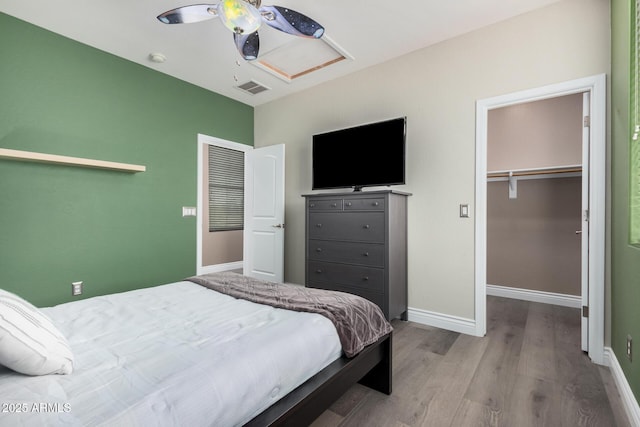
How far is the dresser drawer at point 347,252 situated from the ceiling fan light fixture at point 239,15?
6.36 feet

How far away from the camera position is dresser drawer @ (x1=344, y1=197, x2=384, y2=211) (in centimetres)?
277

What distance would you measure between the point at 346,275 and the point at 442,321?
3.24 feet

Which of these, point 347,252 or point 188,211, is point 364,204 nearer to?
point 347,252

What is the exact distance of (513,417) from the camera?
1.59 m

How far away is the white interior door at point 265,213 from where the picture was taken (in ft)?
12.9

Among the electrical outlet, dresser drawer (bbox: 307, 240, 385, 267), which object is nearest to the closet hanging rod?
dresser drawer (bbox: 307, 240, 385, 267)

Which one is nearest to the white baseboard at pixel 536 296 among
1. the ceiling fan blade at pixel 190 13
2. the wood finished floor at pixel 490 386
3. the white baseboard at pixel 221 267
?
the wood finished floor at pixel 490 386

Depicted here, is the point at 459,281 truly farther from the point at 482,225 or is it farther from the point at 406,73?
the point at 406,73

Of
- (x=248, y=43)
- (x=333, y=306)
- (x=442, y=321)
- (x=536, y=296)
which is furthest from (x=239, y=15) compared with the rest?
(x=536, y=296)

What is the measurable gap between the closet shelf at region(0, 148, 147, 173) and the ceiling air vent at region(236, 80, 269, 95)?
5.23 ft

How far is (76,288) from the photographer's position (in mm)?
2859

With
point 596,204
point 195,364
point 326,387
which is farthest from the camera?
point 596,204

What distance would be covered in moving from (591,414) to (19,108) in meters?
4.53

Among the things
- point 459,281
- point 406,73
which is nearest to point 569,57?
point 406,73
